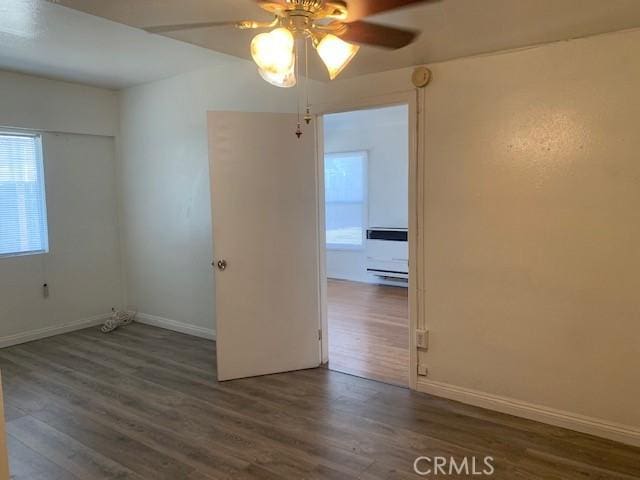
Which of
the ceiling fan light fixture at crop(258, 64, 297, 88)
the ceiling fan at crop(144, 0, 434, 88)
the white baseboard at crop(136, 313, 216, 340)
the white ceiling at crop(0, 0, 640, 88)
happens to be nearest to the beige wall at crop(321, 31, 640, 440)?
the white ceiling at crop(0, 0, 640, 88)

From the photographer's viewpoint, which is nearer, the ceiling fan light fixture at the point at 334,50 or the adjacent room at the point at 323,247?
the ceiling fan light fixture at the point at 334,50

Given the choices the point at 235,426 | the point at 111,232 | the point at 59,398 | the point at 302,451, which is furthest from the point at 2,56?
the point at 302,451

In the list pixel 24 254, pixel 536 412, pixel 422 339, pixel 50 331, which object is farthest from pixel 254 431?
pixel 24 254

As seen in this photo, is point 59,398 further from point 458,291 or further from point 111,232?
point 458,291

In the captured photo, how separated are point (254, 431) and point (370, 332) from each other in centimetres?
203

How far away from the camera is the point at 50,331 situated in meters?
4.46

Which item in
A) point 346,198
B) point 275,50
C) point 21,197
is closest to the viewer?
point 275,50

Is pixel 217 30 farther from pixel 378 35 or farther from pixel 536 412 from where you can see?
pixel 536 412

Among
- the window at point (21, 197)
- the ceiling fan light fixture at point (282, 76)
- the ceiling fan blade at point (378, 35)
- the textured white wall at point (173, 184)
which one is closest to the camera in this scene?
the ceiling fan light fixture at point (282, 76)

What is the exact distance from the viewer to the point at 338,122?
687 centimetres

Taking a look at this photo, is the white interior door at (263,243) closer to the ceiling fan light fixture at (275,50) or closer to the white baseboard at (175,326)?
the white baseboard at (175,326)

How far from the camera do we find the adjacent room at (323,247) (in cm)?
223

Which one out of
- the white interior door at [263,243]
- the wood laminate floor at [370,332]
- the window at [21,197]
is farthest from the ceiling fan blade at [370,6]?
the window at [21,197]

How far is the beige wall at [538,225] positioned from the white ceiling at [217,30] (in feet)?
0.70
